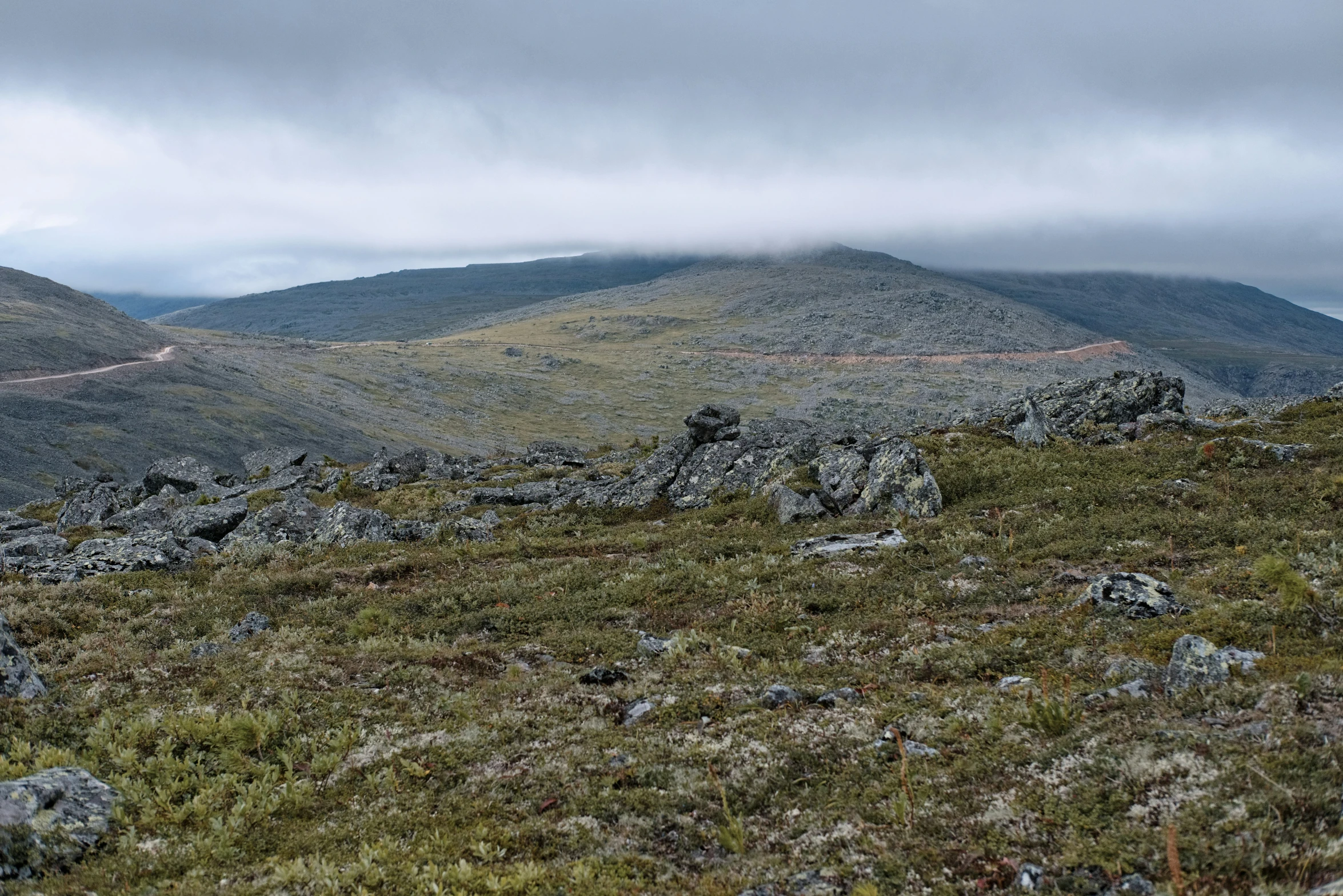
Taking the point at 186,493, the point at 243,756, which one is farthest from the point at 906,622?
the point at 186,493

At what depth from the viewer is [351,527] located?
98.9 ft

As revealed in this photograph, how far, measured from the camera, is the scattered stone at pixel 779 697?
12.6 m

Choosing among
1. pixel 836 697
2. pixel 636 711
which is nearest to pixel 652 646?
pixel 636 711

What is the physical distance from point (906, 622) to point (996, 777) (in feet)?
24.9

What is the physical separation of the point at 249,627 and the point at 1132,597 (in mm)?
20303

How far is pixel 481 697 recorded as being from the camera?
13.6 metres

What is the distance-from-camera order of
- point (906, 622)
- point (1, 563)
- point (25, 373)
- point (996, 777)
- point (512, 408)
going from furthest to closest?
point (512, 408), point (25, 373), point (1, 563), point (906, 622), point (996, 777)

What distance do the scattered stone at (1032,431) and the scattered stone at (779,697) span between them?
24.7m

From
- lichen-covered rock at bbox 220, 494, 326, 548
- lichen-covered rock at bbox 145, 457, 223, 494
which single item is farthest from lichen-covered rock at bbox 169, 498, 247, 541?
lichen-covered rock at bbox 145, 457, 223, 494

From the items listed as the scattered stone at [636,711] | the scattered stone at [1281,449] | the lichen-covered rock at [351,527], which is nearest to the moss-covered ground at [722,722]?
the scattered stone at [636,711]

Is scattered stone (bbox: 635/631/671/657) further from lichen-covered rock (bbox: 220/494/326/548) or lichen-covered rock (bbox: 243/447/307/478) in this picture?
lichen-covered rock (bbox: 243/447/307/478)

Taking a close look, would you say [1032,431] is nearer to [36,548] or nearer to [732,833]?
[732,833]

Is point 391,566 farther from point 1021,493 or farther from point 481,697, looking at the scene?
point 1021,493

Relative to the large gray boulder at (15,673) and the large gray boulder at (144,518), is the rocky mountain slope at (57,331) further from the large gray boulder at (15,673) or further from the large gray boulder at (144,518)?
the large gray boulder at (15,673)
